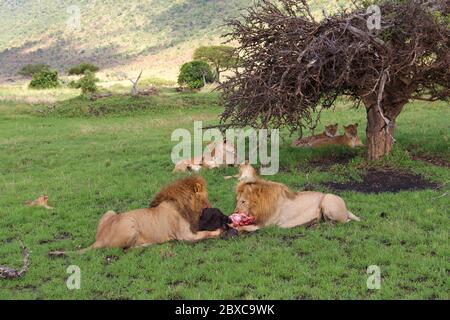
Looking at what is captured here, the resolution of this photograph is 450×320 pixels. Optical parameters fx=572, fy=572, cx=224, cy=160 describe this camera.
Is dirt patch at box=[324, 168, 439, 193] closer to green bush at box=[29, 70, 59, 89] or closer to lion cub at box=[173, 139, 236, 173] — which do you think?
lion cub at box=[173, 139, 236, 173]

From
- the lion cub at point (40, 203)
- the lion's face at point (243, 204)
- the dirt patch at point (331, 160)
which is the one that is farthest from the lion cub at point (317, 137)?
the lion cub at point (40, 203)

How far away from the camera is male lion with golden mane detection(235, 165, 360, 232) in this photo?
27.0ft

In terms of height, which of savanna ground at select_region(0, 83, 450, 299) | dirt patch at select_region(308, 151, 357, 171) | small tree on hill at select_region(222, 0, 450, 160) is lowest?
savanna ground at select_region(0, 83, 450, 299)

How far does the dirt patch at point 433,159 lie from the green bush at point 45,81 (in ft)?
126

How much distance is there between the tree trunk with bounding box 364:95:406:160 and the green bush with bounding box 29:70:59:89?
126 ft

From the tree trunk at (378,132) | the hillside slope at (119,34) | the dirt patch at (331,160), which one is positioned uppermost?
the hillside slope at (119,34)

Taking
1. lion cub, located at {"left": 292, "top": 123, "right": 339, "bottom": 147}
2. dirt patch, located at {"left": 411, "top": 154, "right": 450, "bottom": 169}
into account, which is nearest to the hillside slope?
lion cub, located at {"left": 292, "top": 123, "right": 339, "bottom": 147}

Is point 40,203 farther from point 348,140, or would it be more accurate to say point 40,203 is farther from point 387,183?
point 348,140

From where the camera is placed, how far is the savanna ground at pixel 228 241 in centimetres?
629

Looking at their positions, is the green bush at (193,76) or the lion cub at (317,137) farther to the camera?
the green bush at (193,76)

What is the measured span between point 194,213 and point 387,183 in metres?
4.62

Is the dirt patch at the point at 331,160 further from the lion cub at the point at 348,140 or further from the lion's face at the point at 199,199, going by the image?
the lion's face at the point at 199,199

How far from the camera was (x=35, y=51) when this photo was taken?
300 feet
